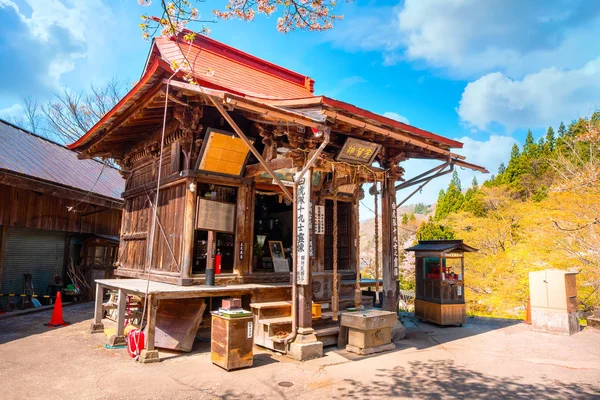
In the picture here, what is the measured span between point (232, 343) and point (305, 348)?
54.8 inches

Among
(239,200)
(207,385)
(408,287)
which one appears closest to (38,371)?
(207,385)

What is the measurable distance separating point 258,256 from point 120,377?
5783 mm

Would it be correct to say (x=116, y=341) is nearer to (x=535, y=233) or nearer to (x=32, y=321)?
(x=32, y=321)

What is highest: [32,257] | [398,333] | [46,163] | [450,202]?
[450,202]

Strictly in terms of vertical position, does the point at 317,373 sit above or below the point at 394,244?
below

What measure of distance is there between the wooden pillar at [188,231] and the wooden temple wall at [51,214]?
7467mm

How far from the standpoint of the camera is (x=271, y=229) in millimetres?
13148

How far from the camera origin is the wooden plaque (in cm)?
830

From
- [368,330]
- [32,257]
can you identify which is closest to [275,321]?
[368,330]

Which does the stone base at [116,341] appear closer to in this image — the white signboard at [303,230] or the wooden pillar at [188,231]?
the wooden pillar at [188,231]

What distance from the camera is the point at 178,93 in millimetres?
7262

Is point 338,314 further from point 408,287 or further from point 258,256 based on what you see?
point 408,287

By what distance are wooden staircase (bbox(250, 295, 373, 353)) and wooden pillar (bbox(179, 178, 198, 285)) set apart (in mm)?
1637

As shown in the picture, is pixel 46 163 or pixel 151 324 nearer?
pixel 151 324
